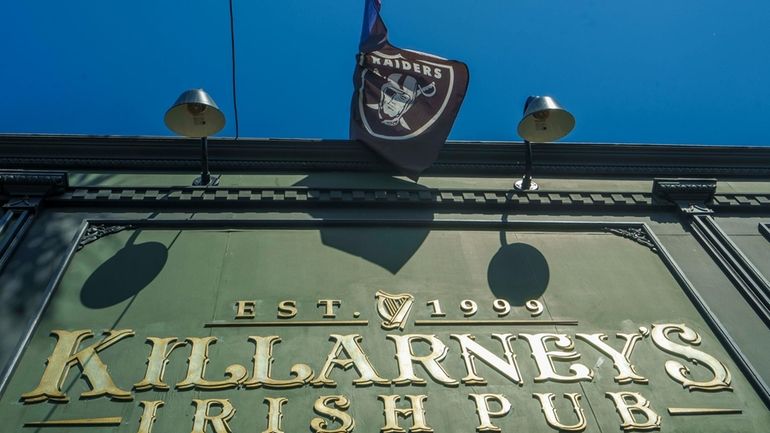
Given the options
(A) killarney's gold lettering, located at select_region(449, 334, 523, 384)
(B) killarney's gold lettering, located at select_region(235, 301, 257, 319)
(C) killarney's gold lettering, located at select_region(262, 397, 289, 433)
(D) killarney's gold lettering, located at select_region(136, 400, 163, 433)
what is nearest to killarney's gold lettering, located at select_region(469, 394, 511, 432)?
(A) killarney's gold lettering, located at select_region(449, 334, 523, 384)

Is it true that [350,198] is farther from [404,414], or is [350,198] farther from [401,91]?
[404,414]

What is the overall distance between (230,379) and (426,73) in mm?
5296

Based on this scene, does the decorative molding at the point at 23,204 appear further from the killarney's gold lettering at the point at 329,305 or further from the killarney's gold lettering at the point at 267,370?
the killarney's gold lettering at the point at 329,305

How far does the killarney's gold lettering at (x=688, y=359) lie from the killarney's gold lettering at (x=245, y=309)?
3.86 m

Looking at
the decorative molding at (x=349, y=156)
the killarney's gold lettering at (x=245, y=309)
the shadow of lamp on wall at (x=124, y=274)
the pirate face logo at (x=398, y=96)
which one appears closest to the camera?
the killarney's gold lettering at (x=245, y=309)

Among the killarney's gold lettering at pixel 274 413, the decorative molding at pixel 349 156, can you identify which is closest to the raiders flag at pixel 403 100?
the decorative molding at pixel 349 156

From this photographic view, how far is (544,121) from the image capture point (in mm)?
8555

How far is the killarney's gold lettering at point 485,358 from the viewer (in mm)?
6322

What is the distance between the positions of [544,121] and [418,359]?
3557 millimetres

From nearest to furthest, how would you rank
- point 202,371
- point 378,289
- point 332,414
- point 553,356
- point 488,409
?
point 332,414
point 488,409
point 202,371
point 553,356
point 378,289

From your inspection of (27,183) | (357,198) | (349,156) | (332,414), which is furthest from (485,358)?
(27,183)

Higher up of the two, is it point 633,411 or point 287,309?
point 287,309

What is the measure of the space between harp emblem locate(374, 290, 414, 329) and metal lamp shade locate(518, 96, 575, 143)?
2672 mm

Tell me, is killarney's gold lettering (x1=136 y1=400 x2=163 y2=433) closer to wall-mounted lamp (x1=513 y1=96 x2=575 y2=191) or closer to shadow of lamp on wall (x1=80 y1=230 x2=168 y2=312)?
shadow of lamp on wall (x1=80 y1=230 x2=168 y2=312)
